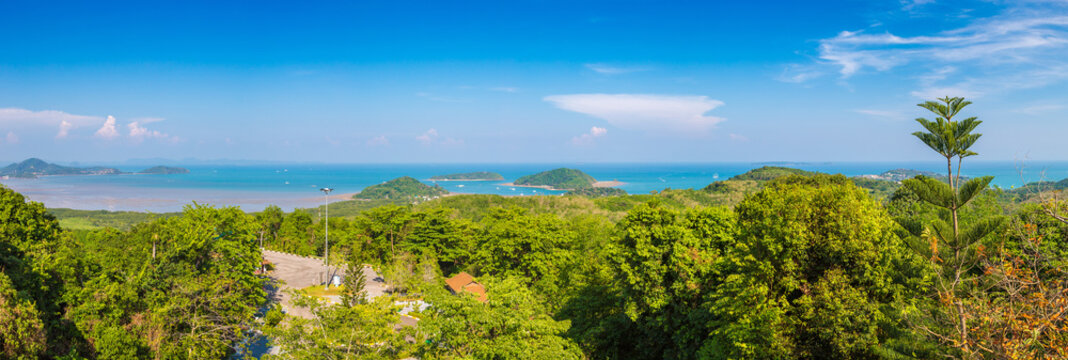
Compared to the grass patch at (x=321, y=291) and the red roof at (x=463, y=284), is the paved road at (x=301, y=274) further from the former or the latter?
the red roof at (x=463, y=284)

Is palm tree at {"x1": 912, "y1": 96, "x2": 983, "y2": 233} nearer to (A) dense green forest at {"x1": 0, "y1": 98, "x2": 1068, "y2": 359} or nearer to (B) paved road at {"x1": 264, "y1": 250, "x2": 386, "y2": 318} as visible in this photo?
(A) dense green forest at {"x1": 0, "y1": 98, "x2": 1068, "y2": 359}

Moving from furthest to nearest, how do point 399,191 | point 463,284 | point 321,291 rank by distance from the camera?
point 399,191, point 321,291, point 463,284

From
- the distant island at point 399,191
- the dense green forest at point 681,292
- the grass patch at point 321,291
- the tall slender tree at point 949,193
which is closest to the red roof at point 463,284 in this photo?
the dense green forest at point 681,292

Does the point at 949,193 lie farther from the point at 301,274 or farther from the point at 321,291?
the point at 301,274

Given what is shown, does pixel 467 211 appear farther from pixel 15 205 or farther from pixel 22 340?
pixel 22 340

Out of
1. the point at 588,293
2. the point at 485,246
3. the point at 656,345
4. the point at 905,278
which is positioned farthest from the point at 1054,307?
the point at 485,246

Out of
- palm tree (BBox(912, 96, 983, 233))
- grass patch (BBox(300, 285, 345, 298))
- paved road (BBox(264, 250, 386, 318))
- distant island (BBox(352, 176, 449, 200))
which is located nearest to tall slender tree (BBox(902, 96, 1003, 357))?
palm tree (BBox(912, 96, 983, 233))

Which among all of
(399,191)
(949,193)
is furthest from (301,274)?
(399,191)
